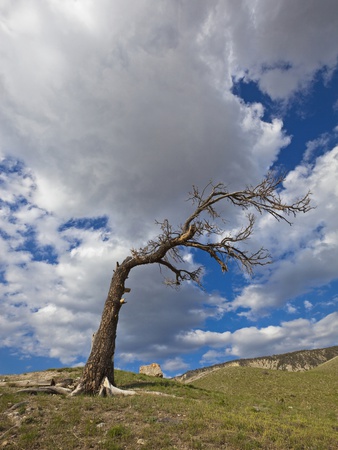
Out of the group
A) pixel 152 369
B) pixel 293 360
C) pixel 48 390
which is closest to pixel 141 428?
pixel 48 390

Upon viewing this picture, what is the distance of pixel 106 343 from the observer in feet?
62.5

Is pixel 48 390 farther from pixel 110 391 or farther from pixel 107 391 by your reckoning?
pixel 110 391

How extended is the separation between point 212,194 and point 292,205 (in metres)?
5.05

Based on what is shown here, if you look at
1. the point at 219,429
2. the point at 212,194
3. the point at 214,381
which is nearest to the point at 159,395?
the point at 219,429

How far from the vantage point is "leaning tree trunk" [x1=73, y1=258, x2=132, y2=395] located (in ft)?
58.2

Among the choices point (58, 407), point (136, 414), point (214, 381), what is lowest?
point (136, 414)

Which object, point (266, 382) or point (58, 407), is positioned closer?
point (58, 407)

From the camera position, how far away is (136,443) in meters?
9.59

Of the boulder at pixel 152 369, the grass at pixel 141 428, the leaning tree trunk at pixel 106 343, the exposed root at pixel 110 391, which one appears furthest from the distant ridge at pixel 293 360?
the grass at pixel 141 428

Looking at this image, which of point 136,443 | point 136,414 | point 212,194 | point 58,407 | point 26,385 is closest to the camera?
point 136,443

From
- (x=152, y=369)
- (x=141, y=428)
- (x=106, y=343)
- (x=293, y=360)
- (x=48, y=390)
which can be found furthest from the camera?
(x=293, y=360)

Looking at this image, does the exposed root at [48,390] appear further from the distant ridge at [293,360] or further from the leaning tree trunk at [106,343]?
the distant ridge at [293,360]

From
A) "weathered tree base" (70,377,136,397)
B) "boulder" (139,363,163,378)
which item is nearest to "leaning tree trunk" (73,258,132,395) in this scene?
"weathered tree base" (70,377,136,397)

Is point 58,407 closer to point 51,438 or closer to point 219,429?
point 51,438
